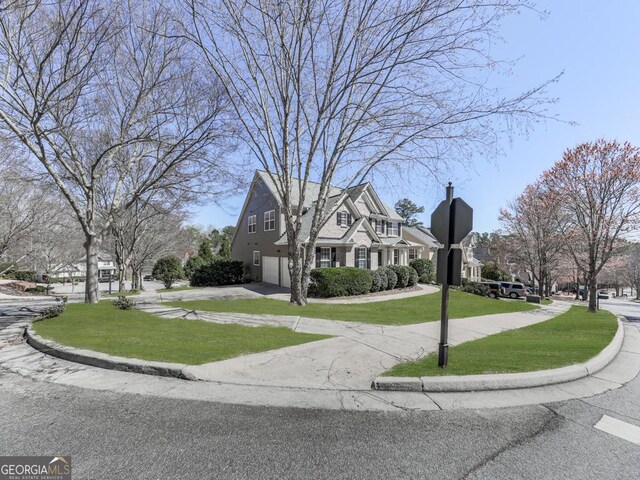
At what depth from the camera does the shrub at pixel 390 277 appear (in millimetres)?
22203

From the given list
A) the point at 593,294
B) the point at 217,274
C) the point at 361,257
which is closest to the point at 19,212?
the point at 217,274

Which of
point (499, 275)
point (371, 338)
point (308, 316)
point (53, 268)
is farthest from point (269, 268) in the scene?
point (499, 275)

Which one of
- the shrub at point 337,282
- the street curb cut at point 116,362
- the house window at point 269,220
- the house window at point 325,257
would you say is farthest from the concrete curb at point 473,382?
the house window at point 269,220

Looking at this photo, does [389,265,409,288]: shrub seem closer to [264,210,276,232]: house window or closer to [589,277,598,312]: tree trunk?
[264,210,276,232]: house window

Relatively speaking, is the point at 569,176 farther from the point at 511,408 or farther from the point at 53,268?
the point at 53,268

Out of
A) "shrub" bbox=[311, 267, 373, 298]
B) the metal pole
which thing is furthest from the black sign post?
"shrub" bbox=[311, 267, 373, 298]

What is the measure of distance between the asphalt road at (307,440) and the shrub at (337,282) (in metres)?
14.3

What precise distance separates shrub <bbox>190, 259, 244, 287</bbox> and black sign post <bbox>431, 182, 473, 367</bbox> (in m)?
21.7

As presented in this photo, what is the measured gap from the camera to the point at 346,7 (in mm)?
10086

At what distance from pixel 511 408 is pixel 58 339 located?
8.24 meters

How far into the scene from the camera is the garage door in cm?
2241

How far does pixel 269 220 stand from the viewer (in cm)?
2345

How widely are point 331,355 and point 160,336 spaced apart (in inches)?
158

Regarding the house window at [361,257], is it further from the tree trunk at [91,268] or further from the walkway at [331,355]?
the tree trunk at [91,268]
